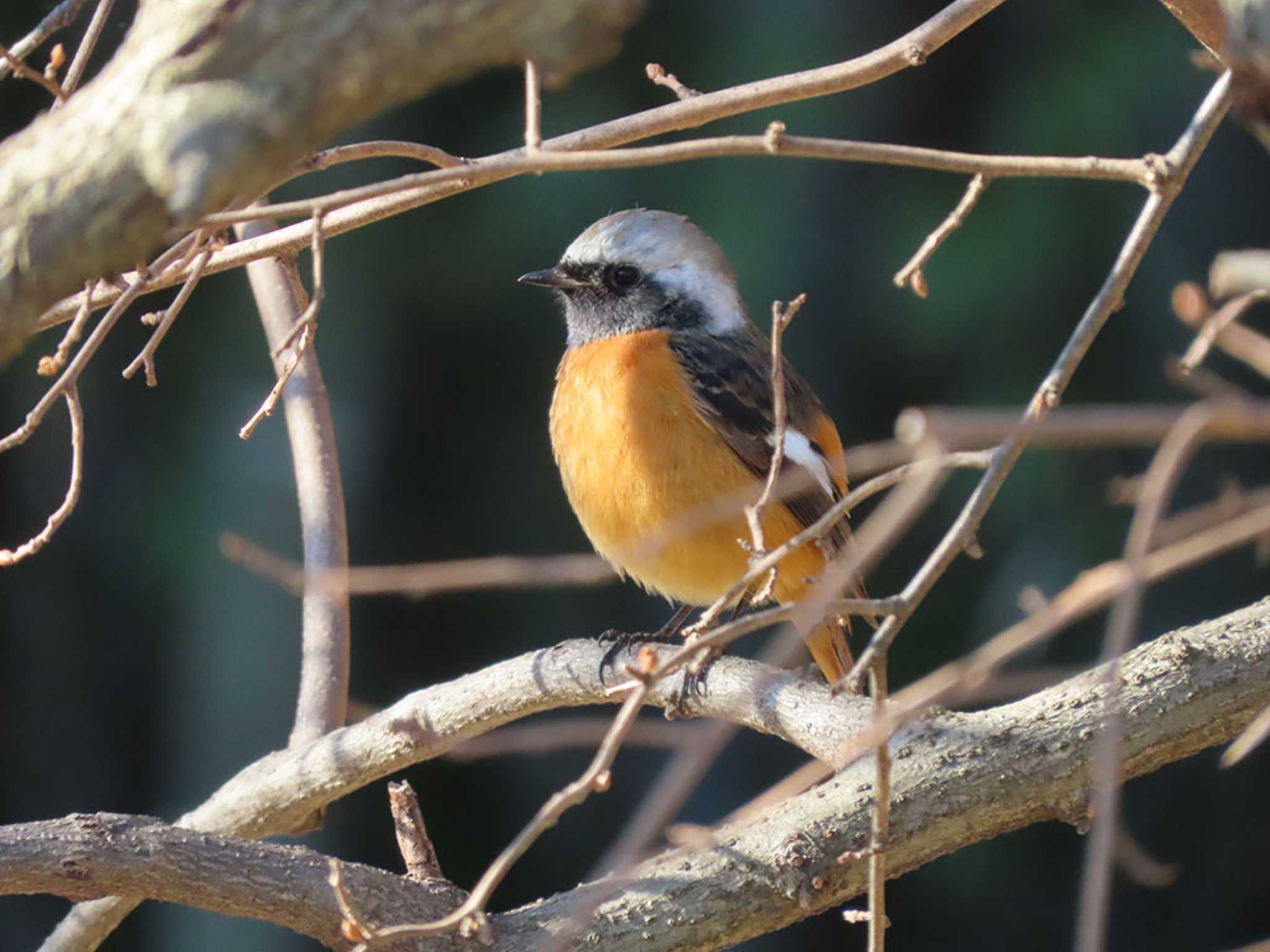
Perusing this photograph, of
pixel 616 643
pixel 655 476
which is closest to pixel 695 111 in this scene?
pixel 616 643

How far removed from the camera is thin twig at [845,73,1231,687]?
1437 millimetres

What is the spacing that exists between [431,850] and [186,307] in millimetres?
3073

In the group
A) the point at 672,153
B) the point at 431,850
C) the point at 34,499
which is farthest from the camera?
the point at 34,499

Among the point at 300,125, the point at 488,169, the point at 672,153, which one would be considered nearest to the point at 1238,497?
the point at 672,153

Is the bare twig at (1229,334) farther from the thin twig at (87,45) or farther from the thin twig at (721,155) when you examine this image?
the thin twig at (87,45)

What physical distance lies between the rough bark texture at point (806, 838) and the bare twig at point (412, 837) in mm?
156

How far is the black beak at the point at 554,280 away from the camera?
4145 mm

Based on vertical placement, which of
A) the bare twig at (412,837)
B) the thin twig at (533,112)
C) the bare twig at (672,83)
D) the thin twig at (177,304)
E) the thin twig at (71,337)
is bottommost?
the bare twig at (412,837)

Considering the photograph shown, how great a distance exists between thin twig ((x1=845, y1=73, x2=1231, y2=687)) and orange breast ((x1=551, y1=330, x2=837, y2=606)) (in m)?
1.85

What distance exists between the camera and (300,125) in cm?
146

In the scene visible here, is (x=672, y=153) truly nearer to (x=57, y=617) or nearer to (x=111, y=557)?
(x=111, y=557)

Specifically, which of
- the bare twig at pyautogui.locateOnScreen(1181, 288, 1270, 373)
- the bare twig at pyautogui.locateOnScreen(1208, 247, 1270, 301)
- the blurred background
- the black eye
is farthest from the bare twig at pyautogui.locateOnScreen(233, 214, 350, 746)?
the bare twig at pyautogui.locateOnScreen(1208, 247, 1270, 301)

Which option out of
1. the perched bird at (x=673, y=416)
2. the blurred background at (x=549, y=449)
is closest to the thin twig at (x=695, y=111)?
the perched bird at (x=673, y=416)

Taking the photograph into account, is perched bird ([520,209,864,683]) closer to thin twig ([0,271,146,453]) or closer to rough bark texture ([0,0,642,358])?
thin twig ([0,271,146,453])
